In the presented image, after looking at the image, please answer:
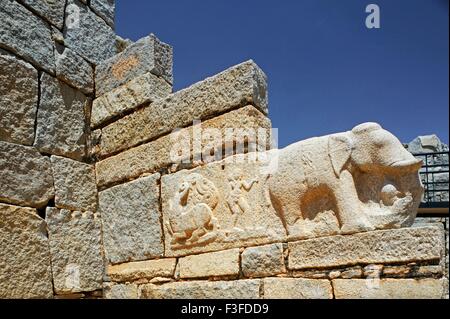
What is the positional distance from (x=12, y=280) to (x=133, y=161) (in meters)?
1.27

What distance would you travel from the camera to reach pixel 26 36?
11.8 ft

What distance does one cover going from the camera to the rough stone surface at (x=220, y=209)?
299 centimetres

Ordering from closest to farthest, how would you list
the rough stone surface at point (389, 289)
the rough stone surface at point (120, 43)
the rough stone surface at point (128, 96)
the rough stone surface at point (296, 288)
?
the rough stone surface at point (389, 289) < the rough stone surface at point (296, 288) < the rough stone surface at point (128, 96) < the rough stone surface at point (120, 43)

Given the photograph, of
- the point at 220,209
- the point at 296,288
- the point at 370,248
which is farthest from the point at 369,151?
the point at 220,209

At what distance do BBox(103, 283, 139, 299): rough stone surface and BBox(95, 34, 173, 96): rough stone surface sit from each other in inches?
67.4

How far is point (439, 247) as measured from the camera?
235 centimetres

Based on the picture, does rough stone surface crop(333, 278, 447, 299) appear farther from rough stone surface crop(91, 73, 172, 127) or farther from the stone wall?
rough stone surface crop(91, 73, 172, 127)

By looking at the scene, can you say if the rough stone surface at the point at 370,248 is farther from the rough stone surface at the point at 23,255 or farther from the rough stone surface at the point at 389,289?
the rough stone surface at the point at 23,255

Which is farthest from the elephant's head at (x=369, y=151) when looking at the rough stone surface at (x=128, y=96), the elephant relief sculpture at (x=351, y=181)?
the rough stone surface at (x=128, y=96)

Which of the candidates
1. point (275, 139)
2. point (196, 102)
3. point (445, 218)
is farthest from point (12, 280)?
point (445, 218)

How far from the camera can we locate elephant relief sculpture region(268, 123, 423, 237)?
254 centimetres

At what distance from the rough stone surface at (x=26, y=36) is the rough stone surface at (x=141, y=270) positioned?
1.73m

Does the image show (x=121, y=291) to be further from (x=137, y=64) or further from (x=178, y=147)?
(x=137, y=64)

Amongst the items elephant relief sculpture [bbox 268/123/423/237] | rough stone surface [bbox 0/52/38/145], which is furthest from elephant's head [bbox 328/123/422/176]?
rough stone surface [bbox 0/52/38/145]
